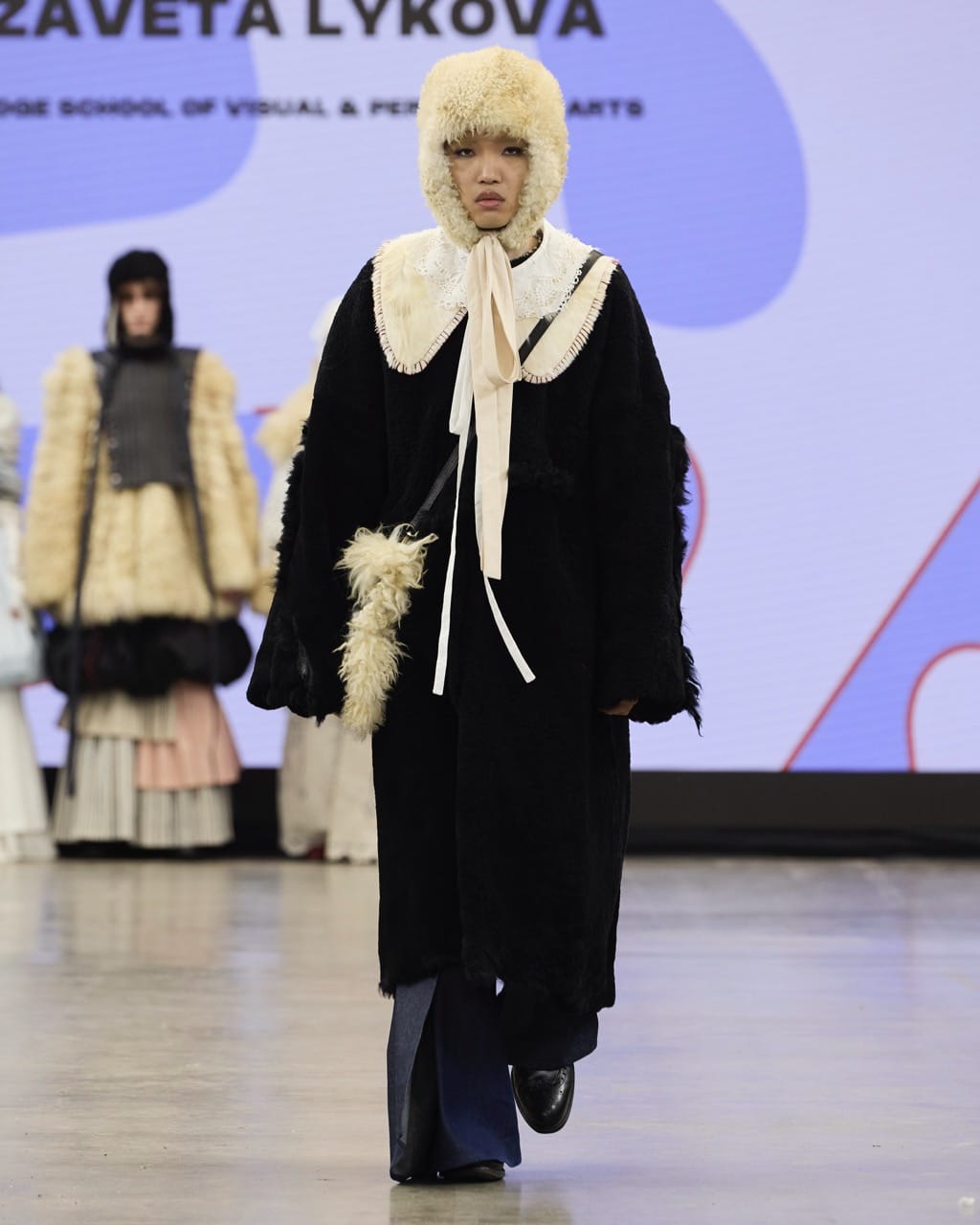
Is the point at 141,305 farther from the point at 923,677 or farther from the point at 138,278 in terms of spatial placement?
the point at 923,677

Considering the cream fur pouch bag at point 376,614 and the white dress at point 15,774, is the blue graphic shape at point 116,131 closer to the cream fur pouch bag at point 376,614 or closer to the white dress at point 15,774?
the white dress at point 15,774

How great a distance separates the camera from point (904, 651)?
6.48 metres

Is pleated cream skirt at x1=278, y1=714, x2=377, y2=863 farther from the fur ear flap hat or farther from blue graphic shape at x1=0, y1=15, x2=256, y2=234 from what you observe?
the fur ear flap hat

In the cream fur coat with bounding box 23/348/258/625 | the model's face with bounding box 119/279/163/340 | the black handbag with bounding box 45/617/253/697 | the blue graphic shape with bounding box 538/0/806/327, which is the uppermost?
the blue graphic shape with bounding box 538/0/806/327

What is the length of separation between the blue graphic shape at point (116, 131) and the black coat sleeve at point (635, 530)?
4.17m

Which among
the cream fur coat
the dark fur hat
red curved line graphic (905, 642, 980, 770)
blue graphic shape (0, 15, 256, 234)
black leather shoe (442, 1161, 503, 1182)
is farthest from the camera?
blue graphic shape (0, 15, 256, 234)

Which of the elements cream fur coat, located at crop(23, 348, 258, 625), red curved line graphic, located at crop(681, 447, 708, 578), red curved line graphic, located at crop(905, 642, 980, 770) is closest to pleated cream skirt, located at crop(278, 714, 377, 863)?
cream fur coat, located at crop(23, 348, 258, 625)

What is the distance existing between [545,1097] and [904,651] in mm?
3940

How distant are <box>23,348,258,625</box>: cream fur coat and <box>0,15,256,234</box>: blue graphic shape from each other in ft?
2.07

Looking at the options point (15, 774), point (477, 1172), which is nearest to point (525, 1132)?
point (477, 1172)

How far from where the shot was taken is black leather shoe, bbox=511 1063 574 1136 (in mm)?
2748

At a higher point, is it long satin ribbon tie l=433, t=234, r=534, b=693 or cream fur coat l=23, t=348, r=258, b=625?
long satin ribbon tie l=433, t=234, r=534, b=693

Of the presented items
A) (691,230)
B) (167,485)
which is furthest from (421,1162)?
(691,230)

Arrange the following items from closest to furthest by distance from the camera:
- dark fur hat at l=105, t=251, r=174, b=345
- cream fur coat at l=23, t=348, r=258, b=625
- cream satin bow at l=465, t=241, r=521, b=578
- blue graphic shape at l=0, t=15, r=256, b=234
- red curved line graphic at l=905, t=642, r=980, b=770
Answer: cream satin bow at l=465, t=241, r=521, b=578 < cream fur coat at l=23, t=348, r=258, b=625 < dark fur hat at l=105, t=251, r=174, b=345 < red curved line graphic at l=905, t=642, r=980, b=770 < blue graphic shape at l=0, t=15, r=256, b=234
